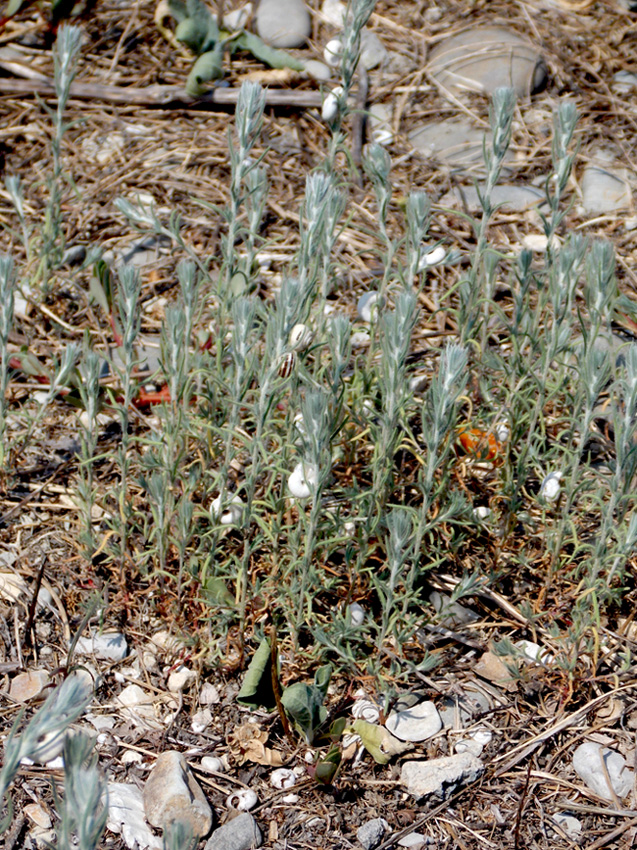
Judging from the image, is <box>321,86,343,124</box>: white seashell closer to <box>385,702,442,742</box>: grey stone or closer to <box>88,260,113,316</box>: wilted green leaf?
<box>88,260,113,316</box>: wilted green leaf

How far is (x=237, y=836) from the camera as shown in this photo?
2227 mm

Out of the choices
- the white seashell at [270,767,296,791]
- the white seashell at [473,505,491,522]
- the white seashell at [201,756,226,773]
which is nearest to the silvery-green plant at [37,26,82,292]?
the white seashell at [473,505,491,522]

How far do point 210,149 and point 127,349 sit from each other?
2.32 m

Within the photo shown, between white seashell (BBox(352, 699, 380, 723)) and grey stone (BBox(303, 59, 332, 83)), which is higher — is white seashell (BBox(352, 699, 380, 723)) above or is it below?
below

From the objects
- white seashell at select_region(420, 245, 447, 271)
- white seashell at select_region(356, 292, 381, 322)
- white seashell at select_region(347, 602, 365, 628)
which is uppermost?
white seashell at select_region(420, 245, 447, 271)

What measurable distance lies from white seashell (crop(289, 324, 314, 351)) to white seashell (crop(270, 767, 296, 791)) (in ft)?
3.63

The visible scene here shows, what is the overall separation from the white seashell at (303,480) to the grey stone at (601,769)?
1046mm

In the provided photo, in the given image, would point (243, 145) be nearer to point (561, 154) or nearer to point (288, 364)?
point (288, 364)

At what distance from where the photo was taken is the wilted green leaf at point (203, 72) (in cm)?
466

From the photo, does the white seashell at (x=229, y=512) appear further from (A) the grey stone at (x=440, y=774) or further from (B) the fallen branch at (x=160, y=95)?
(B) the fallen branch at (x=160, y=95)

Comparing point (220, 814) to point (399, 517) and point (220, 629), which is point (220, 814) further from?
point (399, 517)

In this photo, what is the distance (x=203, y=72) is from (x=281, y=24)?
80 centimetres

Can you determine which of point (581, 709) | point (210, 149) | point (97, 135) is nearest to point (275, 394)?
point (581, 709)

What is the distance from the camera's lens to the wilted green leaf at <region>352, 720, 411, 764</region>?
7.84 ft
